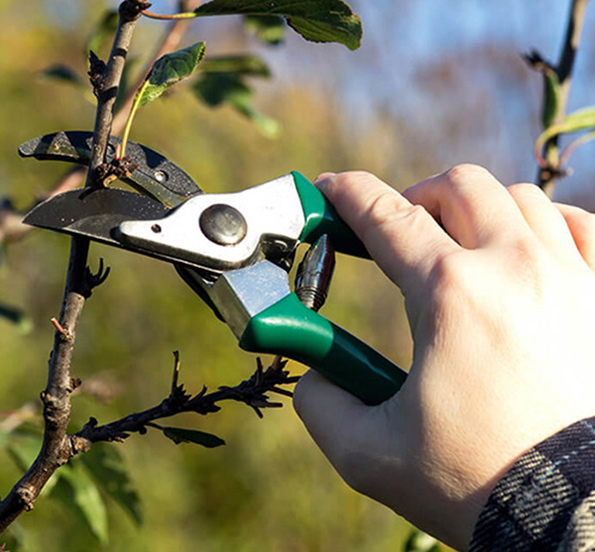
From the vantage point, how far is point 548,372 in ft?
2.68

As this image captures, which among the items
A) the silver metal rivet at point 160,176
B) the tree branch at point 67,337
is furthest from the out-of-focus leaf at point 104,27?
the tree branch at point 67,337

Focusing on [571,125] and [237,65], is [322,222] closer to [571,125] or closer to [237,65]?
A: [571,125]

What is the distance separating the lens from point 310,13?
3.02 ft

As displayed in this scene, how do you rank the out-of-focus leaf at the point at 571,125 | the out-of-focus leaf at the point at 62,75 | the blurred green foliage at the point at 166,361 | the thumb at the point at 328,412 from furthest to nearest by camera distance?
the blurred green foliage at the point at 166,361 < the out-of-focus leaf at the point at 62,75 < the out-of-focus leaf at the point at 571,125 < the thumb at the point at 328,412

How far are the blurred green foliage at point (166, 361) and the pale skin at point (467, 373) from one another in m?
2.97

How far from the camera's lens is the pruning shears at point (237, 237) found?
2.97 feet

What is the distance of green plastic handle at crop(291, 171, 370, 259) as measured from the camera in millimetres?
1093

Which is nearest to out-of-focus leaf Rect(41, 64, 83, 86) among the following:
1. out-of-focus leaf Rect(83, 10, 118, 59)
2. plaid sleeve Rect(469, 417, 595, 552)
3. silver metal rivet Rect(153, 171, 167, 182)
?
out-of-focus leaf Rect(83, 10, 118, 59)

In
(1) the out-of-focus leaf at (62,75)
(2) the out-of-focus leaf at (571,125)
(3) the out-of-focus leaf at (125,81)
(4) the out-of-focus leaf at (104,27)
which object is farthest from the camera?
(1) the out-of-focus leaf at (62,75)

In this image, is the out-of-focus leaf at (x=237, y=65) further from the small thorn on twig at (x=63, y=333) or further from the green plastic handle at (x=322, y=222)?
the small thorn on twig at (x=63, y=333)

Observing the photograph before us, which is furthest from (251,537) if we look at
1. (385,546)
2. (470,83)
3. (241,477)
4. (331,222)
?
(470,83)

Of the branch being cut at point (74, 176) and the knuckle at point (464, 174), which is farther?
the branch being cut at point (74, 176)

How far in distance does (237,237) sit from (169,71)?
28 cm

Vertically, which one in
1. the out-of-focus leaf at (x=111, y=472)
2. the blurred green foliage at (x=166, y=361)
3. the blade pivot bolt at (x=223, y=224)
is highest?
the blade pivot bolt at (x=223, y=224)
